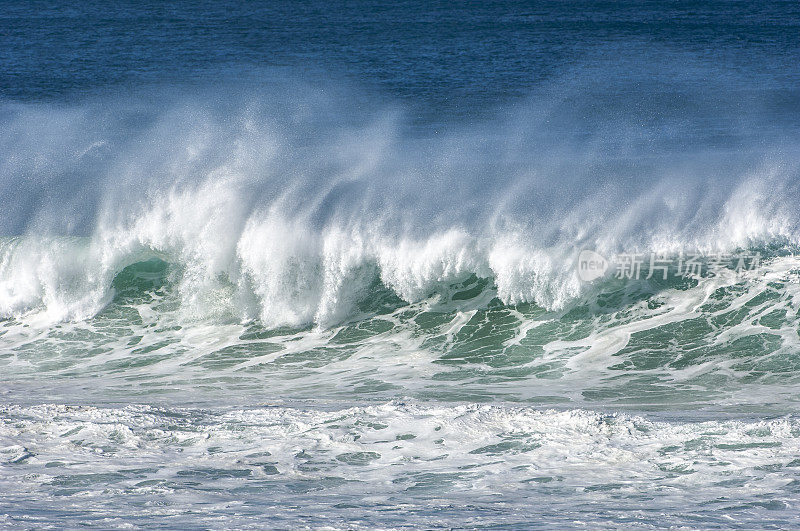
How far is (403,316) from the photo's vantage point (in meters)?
11.1

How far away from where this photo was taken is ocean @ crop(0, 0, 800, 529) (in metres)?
5.81

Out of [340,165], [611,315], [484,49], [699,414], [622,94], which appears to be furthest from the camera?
[484,49]

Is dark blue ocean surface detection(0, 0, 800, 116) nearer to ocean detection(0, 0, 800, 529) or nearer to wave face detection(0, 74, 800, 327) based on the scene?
ocean detection(0, 0, 800, 529)

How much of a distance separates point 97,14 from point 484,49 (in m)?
27.3

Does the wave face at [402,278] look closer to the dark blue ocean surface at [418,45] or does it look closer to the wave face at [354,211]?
the wave face at [354,211]

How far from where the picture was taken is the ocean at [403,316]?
19.1ft

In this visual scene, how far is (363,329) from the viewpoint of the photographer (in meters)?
10.8

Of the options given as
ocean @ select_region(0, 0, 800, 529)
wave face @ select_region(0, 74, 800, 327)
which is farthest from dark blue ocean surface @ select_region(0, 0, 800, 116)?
wave face @ select_region(0, 74, 800, 327)

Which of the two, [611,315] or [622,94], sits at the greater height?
[622,94]

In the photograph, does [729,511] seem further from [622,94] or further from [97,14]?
[97,14]

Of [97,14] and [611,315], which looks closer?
[611,315]

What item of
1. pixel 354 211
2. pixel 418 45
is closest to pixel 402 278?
pixel 354 211

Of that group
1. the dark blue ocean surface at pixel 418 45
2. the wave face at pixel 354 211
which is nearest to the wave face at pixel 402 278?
the wave face at pixel 354 211

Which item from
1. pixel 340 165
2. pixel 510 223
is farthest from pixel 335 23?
pixel 510 223
